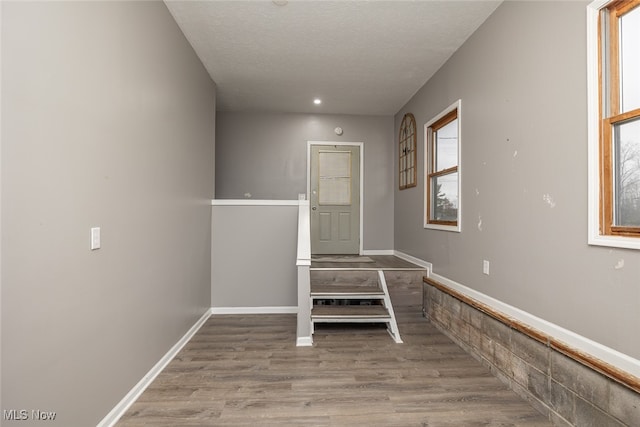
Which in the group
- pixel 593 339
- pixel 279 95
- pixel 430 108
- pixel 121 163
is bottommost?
pixel 593 339

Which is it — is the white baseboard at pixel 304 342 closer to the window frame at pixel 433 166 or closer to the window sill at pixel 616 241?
the window frame at pixel 433 166

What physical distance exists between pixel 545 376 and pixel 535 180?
1255 millimetres

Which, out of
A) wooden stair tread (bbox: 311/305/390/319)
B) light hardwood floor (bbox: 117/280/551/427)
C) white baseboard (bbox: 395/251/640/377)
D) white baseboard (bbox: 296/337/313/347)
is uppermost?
white baseboard (bbox: 395/251/640/377)

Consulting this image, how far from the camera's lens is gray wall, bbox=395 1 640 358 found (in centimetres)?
175

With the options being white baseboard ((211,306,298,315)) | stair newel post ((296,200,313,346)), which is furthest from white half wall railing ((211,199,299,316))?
stair newel post ((296,200,313,346))

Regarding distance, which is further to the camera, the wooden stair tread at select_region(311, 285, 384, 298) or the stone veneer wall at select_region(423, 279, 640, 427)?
the wooden stair tread at select_region(311, 285, 384, 298)

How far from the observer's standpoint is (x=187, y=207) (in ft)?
10.3

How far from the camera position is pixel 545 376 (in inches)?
78.8

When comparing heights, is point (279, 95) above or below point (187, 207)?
above

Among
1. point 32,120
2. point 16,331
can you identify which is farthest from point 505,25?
point 16,331

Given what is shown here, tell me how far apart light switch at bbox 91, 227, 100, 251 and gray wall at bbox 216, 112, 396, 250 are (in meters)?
3.72

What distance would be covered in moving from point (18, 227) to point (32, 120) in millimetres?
433

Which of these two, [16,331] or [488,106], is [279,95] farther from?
[16,331]

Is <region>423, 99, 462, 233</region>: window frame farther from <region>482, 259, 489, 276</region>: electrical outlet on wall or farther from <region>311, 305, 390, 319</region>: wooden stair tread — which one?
<region>311, 305, 390, 319</region>: wooden stair tread
